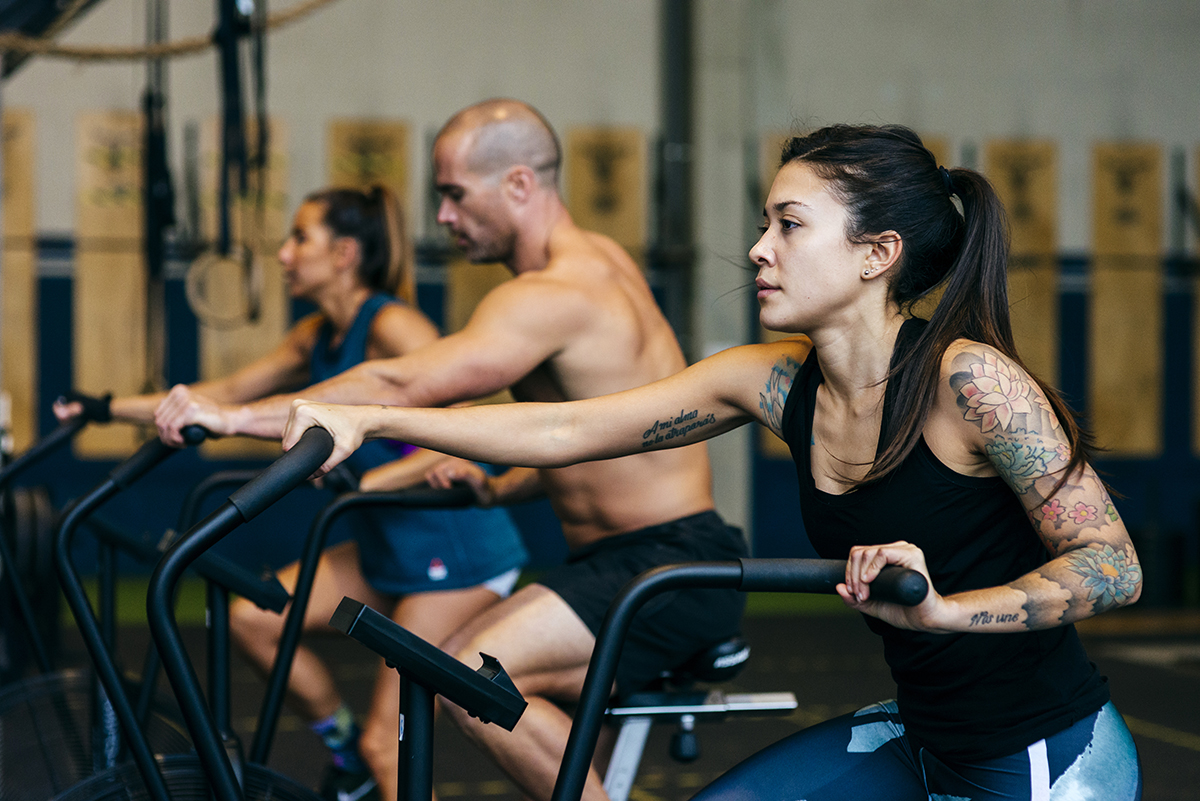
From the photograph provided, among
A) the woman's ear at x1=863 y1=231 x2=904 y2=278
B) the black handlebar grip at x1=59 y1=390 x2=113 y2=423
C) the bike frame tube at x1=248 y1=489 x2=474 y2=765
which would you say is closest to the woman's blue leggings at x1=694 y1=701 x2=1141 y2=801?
the woman's ear at x1=863 y1=231 x2=904 y2=278

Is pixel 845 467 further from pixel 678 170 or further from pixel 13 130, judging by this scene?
pixel 13 130

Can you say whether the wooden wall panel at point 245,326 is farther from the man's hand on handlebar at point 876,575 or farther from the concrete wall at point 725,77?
the man's hand on handlebar at point 876,575

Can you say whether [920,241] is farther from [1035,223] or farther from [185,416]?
[1035,223]

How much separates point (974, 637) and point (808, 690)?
3288 mm

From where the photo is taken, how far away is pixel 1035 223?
6.83 metres

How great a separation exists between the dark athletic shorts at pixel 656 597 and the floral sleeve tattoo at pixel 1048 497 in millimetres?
725

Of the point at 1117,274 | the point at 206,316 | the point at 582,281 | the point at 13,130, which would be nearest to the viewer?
the point at 582,281

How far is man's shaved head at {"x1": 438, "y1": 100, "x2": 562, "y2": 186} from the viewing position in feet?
7.53

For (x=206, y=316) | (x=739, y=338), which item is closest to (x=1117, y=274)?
(x=739, y=338)

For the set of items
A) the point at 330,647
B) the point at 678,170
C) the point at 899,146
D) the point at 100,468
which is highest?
the point at 678,170

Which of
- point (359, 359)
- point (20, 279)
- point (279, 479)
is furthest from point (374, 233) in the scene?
point (20, 279)

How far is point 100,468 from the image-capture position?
6195 mm

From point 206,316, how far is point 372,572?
1.42 meters

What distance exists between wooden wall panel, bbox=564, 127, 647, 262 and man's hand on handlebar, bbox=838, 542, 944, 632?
5453 millimetres
